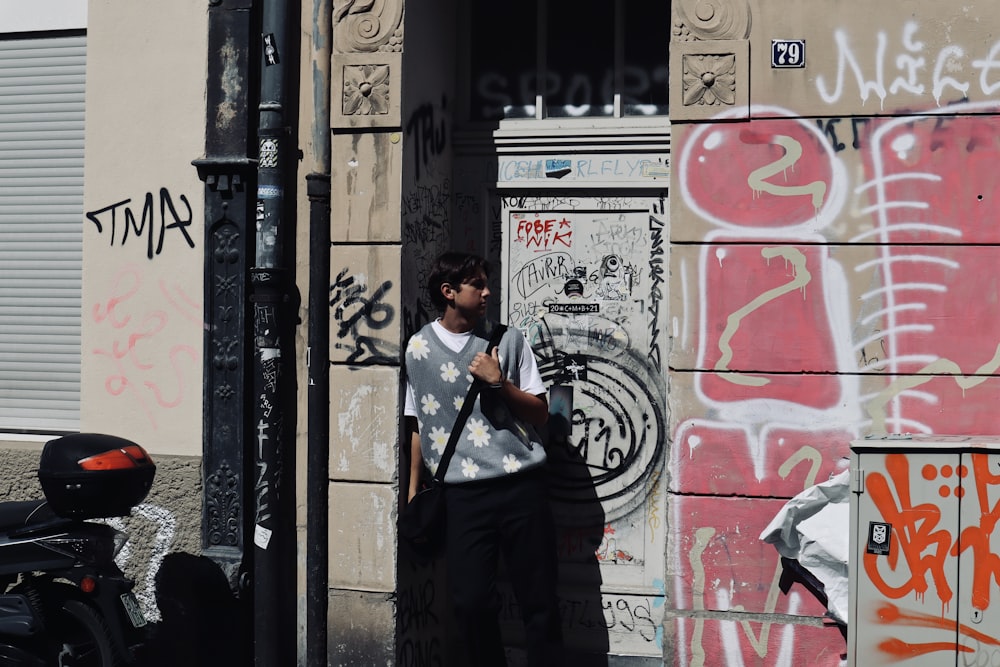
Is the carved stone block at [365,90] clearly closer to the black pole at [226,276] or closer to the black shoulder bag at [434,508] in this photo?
the black pole at [226,276]

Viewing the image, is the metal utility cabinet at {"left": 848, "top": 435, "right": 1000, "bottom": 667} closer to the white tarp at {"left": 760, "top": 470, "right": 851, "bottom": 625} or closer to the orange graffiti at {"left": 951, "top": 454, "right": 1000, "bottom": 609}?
the orange graffiti at {"left": 951, "top": 454, "right": 1000, "bottom": 609}

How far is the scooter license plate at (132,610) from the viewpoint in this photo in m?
4.76

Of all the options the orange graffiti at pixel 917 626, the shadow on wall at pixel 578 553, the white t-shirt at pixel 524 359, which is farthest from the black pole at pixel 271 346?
the orange graffiti at pixel 917 626

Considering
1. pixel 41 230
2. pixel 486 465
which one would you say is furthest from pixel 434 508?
pixel 41 230

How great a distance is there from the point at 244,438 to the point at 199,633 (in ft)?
3.28

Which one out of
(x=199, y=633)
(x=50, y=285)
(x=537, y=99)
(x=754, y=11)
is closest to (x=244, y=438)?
(x=199, y=633)

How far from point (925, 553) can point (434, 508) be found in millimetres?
2007

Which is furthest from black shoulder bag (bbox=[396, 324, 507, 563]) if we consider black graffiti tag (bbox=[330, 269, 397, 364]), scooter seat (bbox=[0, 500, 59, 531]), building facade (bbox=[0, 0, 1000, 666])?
scooter seat (bbox=[0, 500, 59, 531])

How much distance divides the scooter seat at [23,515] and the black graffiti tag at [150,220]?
141cm

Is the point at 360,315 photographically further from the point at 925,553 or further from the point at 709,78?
the point at 925,553

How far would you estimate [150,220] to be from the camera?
5.80 metres

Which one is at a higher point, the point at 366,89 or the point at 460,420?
the point at 366,89

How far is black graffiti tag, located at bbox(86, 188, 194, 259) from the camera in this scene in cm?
575

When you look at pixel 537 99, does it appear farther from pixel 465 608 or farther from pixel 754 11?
pixel 465 608
